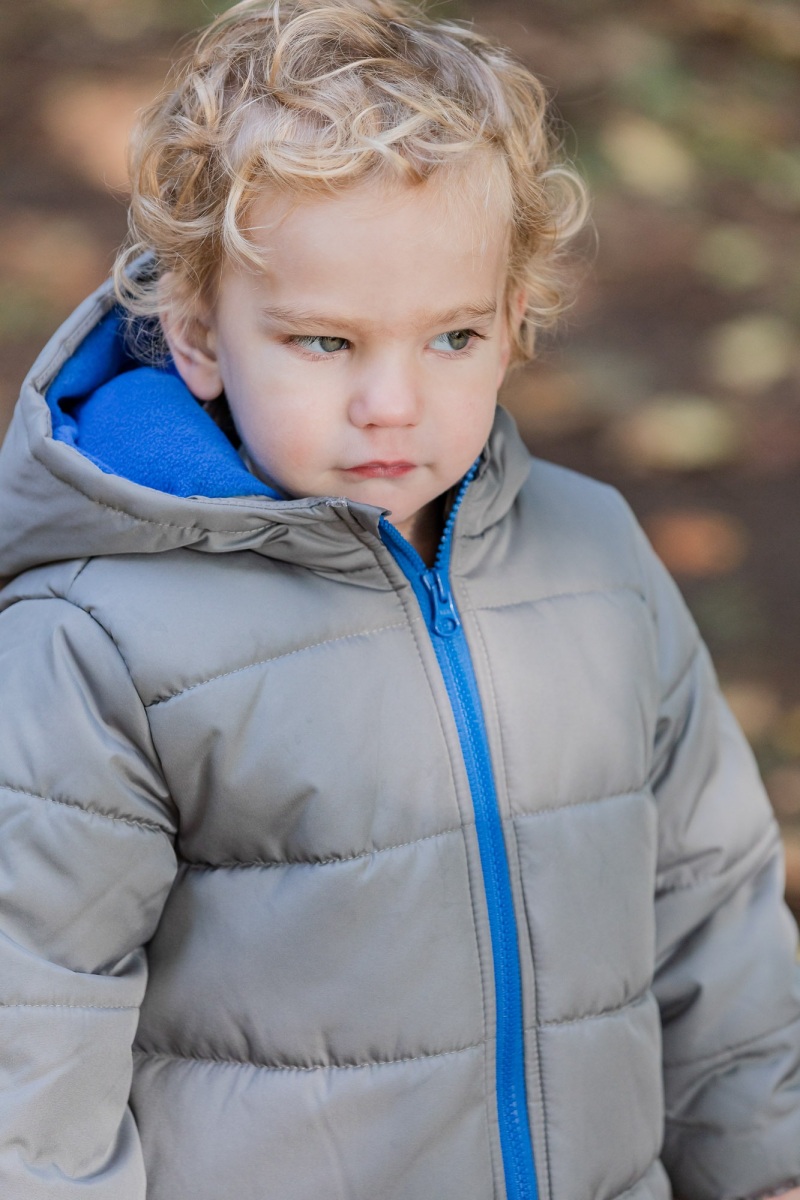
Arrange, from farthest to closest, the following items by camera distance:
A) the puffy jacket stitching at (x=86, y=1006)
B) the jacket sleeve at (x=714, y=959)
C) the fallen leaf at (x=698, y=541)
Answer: the fallen leaf at (x=698, y=541) < the jacket sleeve at (x=714, y=959) < the puffy jacket stitching at (x=86, y=1006)

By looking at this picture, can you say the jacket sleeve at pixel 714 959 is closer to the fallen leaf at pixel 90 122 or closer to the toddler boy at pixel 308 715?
the toddler boy at pixel 308 715

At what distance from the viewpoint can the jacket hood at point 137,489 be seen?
3.96 ft

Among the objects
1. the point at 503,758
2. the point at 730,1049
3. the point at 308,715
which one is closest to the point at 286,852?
the point at 308,715

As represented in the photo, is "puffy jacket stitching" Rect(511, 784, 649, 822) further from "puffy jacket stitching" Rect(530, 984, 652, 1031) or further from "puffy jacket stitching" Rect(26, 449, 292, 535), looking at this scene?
"puffy jacket stitching" Rect(26, 449, 292, 535)

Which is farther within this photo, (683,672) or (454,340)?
(683,672)

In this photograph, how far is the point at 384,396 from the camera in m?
1.21

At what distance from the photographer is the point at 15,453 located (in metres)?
1.26

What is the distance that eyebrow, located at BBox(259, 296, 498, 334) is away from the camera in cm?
119

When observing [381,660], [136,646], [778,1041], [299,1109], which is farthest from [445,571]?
[778,1041]

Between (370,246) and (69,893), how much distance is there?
64cm

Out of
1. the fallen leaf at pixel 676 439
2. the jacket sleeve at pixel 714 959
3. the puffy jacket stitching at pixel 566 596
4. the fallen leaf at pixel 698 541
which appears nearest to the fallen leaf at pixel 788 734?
the fallen leaf at pixel 698 541

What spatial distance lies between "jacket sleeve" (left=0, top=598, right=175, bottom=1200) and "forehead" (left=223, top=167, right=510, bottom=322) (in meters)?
0.37

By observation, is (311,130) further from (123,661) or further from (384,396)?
(123,661)

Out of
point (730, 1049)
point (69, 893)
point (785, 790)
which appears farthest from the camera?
point (785, 790)
